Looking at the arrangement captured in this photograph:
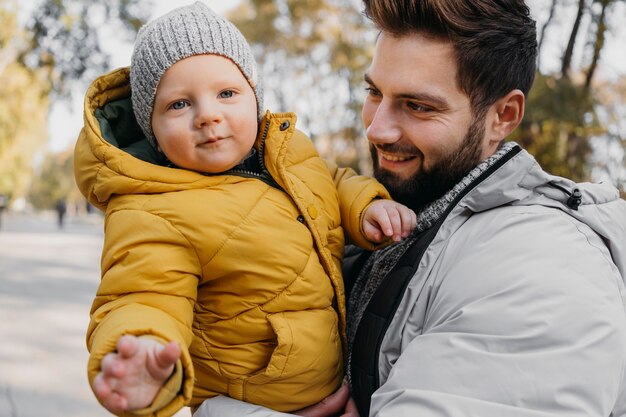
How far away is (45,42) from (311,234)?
7332mm

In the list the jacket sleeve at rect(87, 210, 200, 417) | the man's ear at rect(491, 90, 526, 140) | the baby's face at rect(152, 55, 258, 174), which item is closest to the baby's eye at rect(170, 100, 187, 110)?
the baby's face at rect(152, 55, 258, 174)

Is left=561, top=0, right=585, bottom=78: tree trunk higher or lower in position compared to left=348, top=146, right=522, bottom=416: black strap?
higher

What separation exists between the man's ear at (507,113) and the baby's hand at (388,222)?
0.43 meters

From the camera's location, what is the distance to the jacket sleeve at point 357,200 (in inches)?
79.9

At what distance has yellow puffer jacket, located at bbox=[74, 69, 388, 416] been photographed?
1613mm

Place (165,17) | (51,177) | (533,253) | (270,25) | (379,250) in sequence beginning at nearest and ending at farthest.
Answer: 1. (533,253)
2. (165,17)
3. (379,250)
4. (270,25)
5. (51,177)

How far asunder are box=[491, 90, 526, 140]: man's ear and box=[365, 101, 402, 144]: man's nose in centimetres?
35

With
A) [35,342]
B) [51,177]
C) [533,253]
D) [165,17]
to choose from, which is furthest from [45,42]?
[51,177]

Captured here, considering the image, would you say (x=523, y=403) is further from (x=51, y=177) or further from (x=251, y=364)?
(x=51, y=177)

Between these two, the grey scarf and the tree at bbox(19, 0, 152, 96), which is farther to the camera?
the tree at bbox(19, 0, 152, 96)

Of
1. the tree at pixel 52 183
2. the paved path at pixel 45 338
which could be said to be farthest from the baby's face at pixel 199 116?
the tree at pixel 52 183

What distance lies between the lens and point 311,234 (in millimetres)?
1902

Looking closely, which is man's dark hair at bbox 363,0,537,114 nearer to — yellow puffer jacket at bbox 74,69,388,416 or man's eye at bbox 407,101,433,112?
man's eye at bbox 407,101,433,112

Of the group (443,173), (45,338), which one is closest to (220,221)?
(443,173)
